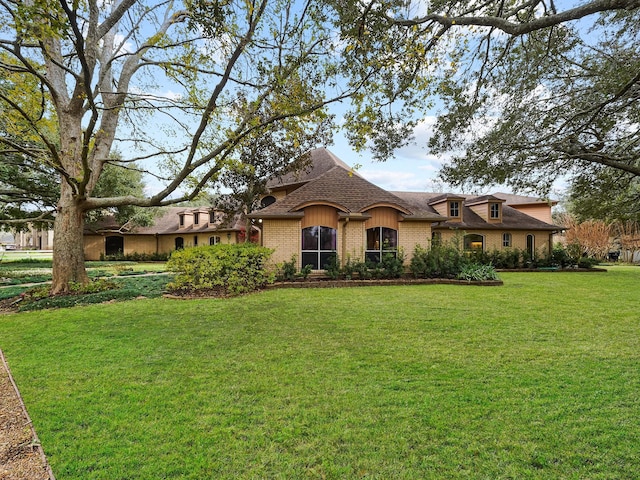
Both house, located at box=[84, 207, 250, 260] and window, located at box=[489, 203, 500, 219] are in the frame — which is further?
house, located at box=[84, 207, 250, 260]

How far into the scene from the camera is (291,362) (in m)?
4.53

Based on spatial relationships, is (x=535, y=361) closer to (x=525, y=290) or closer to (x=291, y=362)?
(x=291, y=362)

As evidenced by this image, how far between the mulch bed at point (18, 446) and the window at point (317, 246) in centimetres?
1054

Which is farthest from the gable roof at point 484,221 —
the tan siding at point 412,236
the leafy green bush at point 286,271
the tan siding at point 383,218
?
the leafy green bush at point 286,271

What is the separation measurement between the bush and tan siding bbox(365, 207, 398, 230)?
17.7 feet

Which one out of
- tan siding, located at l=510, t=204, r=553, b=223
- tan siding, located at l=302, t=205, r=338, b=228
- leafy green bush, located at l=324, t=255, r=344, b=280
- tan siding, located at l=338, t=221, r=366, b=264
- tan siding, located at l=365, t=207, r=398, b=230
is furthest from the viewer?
tan siding, located at l=510, t=204, r=553, b=223

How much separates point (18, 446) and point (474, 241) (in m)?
22.5

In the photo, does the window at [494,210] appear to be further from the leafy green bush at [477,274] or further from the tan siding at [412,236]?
the leafy green bush at [477,274]

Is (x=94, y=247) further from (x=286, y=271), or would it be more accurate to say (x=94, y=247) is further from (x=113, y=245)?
(x=286, y=271)

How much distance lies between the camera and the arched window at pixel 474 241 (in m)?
21.1

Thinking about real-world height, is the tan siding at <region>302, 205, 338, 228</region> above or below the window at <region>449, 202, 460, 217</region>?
below

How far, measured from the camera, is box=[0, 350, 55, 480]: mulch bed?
2393 millimetres

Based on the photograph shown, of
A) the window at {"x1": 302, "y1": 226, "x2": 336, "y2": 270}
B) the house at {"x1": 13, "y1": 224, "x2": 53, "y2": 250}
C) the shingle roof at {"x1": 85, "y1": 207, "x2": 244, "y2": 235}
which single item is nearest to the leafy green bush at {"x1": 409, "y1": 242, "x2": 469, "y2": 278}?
the window at {"x1": 302, "y1": 226, "x2": 336, "y2": 270}

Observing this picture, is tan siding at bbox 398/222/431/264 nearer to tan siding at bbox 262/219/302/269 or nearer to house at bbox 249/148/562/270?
house at bbox 249/148/562/270
